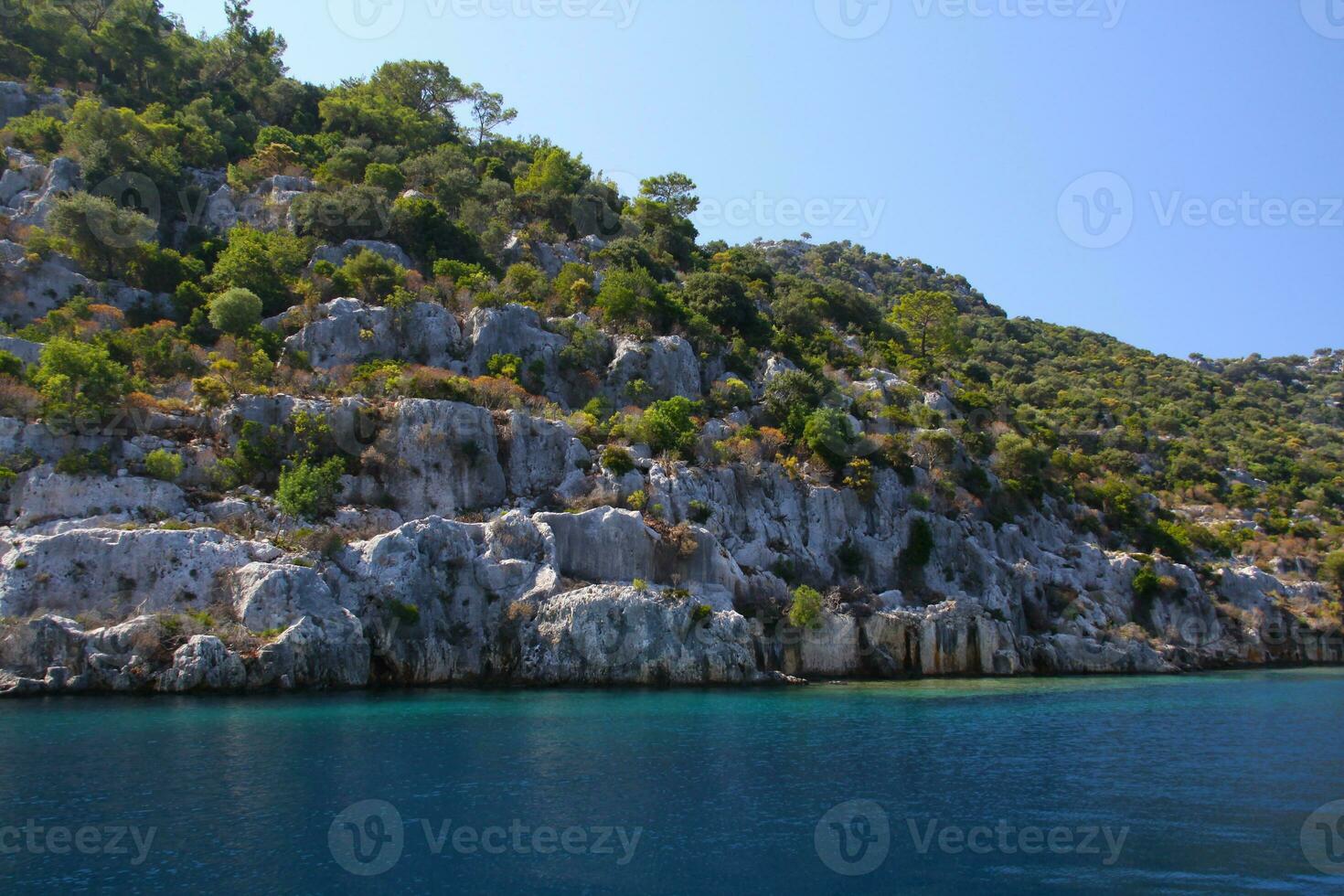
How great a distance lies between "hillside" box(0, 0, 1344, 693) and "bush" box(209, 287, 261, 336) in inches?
8.7

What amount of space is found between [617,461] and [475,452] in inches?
320

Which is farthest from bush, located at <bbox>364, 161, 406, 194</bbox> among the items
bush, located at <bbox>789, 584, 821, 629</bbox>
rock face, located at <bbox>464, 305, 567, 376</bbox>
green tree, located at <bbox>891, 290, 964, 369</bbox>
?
bush, located at <bbox>789, 584, 821, 629</bbox>

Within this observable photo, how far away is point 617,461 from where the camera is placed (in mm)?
51406

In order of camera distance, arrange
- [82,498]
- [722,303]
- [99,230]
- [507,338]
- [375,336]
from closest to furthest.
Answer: [82,498]
[375,336]
[99,230]
[507,338]
[722,303]

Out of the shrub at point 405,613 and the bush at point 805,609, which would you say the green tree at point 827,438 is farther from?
the shrub at point 405,613

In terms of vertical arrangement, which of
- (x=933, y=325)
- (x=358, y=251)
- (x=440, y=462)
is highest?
(x=933, y=325)

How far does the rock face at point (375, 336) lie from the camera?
187ft

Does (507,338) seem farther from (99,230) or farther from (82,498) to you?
(99,230)

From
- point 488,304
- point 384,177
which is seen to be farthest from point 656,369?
point 384,177

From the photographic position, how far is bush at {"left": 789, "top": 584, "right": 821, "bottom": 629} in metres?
47.8

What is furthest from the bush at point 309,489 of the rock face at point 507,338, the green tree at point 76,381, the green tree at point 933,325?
the green tree at point 933,325

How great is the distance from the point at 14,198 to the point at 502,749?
60001mm

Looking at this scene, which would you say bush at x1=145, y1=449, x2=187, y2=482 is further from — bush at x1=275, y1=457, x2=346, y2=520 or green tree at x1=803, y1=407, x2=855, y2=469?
green tree at x1=803, y1=407, x2=855, y2=469

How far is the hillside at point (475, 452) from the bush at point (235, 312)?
220 millimetres
